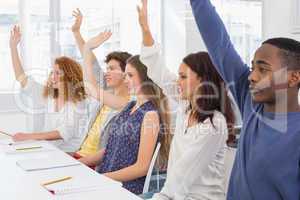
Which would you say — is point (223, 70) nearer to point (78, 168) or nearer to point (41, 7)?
point (78, 168)

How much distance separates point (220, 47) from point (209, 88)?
1.21 feet

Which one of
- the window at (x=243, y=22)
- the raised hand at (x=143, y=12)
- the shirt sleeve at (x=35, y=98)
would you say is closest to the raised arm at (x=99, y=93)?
the raised hand at (x=143, y=12)

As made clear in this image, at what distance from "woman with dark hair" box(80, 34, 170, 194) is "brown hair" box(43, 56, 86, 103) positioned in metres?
0.49

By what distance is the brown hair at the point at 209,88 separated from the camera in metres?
1.69

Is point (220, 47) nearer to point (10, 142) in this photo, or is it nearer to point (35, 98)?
point (10, 142)

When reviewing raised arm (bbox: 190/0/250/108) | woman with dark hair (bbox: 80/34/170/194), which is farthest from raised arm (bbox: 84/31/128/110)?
raised arm (bbox: 190/0/250/108)

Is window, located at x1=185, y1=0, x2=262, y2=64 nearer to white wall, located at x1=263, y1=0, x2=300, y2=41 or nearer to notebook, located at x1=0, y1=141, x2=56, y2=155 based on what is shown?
white wall, located at x1=263, y1=0, x2=300, y2=41

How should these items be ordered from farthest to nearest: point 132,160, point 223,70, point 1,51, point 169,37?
point 169,37, point 1,51, point 132,160, point 223,70

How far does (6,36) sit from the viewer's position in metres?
3.80

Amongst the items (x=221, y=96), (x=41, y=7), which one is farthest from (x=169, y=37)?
(x=221, y=96)

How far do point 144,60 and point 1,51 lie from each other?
7.32 feet

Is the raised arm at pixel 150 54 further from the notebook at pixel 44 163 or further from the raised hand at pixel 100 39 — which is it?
the notebook at pixel 44 163

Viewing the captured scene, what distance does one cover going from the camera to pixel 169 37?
14.5 feet

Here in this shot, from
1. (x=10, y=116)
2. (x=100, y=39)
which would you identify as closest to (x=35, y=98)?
(x=10, y=116)
